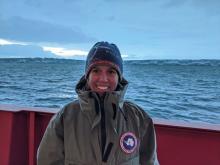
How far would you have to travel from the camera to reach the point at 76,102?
1.73 m

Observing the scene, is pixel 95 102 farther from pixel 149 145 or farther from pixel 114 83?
pixel 149 145

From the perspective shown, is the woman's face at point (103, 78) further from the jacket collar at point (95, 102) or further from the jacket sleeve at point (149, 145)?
the jacket sleeve at point (149, 145)

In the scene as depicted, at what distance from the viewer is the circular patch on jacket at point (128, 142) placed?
164 centimetres

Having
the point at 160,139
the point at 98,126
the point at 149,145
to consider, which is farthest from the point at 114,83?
the point at 160,139

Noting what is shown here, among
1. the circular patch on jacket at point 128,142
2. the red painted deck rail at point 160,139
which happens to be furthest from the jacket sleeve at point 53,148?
the red painted deck rail at point 160,139

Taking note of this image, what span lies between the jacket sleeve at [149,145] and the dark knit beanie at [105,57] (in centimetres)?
29

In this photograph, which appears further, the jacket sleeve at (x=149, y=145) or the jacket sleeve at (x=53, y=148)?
the jacket sleeve at (x=149, y=145)

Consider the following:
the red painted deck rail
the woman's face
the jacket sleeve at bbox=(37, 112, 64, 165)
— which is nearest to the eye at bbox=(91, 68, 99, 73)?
the woman's face

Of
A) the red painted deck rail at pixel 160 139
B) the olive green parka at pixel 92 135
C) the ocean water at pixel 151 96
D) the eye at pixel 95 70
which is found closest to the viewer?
the olive green parka at pixel 92 135

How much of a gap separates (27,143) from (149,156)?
1341 millimetres

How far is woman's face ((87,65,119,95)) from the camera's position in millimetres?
1687

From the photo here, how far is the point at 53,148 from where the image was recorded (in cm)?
164

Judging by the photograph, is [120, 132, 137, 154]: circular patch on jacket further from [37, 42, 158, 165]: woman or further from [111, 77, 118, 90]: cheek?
[111, 77, 118, 90]: cheek

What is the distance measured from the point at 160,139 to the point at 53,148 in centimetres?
113
